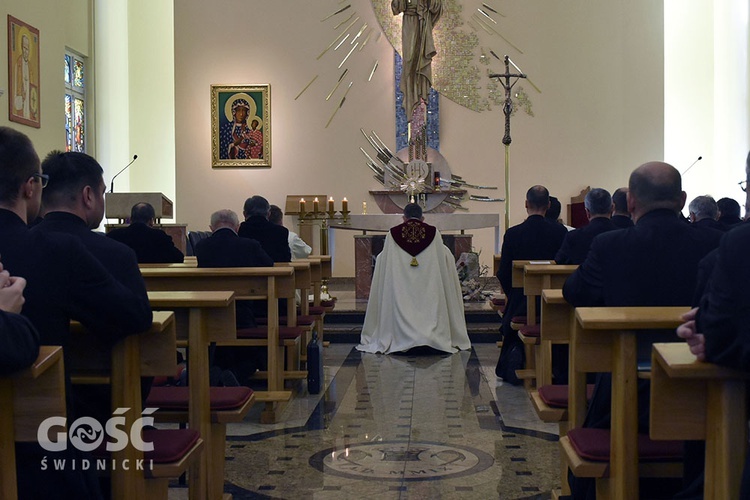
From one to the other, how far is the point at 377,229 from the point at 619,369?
7965mm

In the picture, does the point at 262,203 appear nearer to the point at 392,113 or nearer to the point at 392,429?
the point at 392,429

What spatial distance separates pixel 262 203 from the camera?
23.8 feet

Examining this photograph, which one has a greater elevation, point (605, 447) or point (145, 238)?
point (145, 238)

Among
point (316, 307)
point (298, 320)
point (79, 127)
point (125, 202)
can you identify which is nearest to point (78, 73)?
point (79, 127)

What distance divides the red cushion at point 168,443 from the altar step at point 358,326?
5893 millimetres

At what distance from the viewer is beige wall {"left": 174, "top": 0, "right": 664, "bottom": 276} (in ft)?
44.2

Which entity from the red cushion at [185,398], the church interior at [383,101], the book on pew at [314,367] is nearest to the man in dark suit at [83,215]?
the red cushion at [185,398]

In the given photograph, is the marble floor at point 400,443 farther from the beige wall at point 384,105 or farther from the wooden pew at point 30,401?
the beige wall at point 384,105

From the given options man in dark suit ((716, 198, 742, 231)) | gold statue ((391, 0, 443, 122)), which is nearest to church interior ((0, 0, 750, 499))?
gold statue ((391, 0, 443, 122))

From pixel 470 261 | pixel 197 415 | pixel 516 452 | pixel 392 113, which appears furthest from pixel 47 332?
pixel 392 113

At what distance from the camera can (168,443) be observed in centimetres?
309

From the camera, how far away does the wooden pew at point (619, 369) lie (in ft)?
9.14

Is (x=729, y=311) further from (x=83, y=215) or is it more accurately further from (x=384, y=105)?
(x=384, y=105)

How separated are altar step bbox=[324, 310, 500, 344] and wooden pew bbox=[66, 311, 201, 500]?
19.5ft
